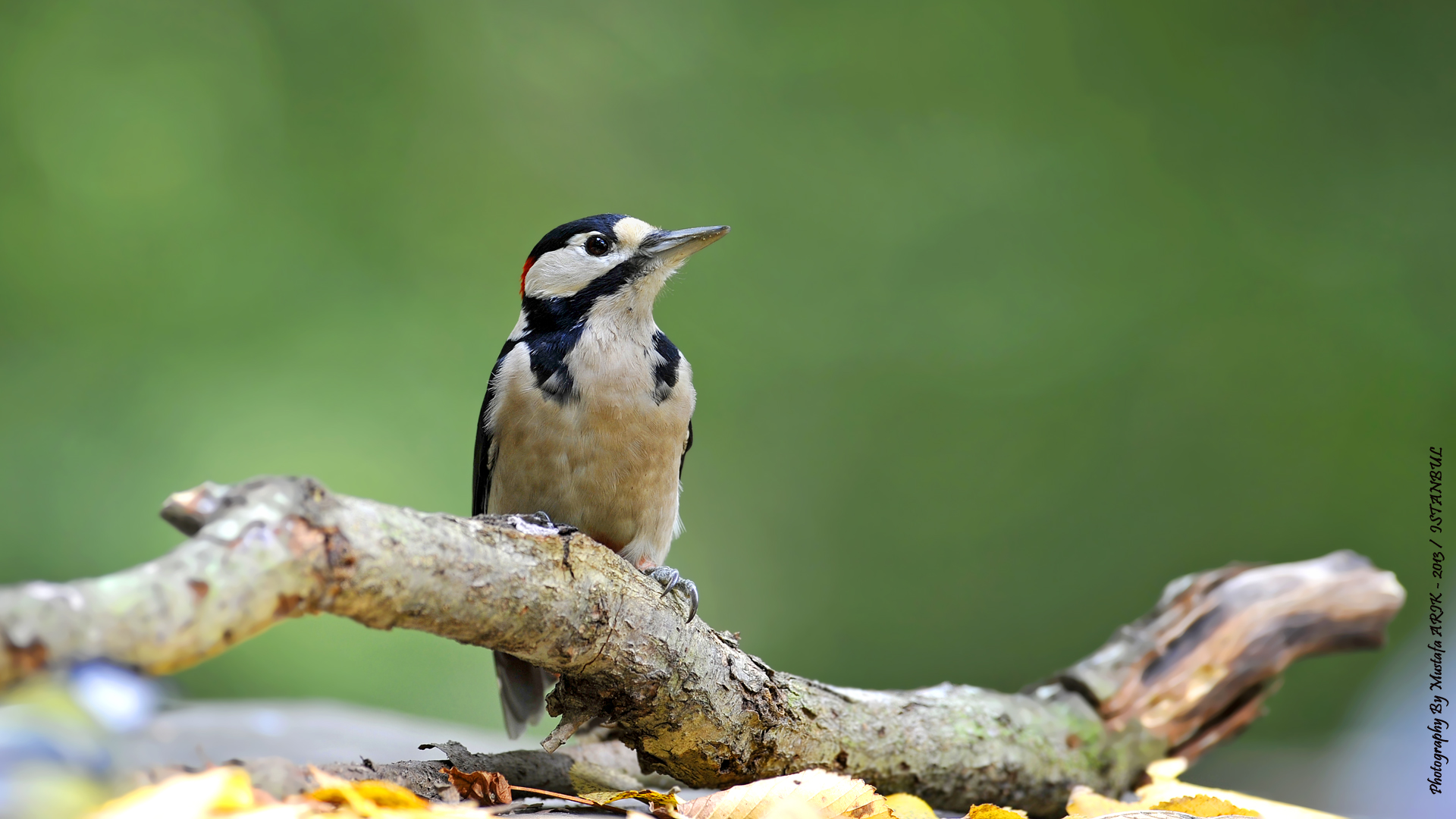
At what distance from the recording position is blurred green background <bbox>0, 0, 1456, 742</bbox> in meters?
4.89

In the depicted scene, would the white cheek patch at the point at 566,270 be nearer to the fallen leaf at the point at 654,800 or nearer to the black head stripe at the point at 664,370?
the black head stripe at the point at 664,370

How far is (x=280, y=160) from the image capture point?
5312mm

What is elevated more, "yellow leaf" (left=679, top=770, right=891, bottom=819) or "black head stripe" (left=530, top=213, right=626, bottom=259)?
"black head stripe" (left=530, top=213, right=626, bottom=259)

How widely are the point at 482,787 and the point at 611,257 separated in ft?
4.47

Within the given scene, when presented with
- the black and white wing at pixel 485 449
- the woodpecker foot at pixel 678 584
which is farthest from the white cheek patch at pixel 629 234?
the woodpecker foot at pixel 678 584

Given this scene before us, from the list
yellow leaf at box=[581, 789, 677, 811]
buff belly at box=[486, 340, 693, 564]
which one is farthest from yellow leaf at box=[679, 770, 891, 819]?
buff belly at box=[486, 340, 693, 564]

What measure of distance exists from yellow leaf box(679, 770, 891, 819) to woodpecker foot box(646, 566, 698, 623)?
1.28 feet

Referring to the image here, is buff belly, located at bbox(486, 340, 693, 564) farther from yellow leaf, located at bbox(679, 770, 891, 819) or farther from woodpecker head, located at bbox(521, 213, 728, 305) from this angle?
yellow leaf, located at bbox(679, 770, 891, 819)

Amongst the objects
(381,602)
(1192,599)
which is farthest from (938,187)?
(381,602)

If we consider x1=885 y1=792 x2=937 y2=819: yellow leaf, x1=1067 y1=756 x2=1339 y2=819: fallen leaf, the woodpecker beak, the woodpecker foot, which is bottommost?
x1=1067 y1=756 x2=1339 y2=819: fallen leaf

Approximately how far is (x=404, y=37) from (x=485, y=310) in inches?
64.2

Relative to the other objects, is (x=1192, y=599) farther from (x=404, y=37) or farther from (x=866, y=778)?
(x=404, y=37)

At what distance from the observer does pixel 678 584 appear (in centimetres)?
212

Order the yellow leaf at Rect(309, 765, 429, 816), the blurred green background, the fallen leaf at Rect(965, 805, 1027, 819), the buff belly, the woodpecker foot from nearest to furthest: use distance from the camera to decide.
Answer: the yellow leaf at Rect(309, 765, 429, 816) → the fallen leaf at Rect(965, 805, 1027, 819) → the woodpecker foot → the buff belly → the blurred green background
